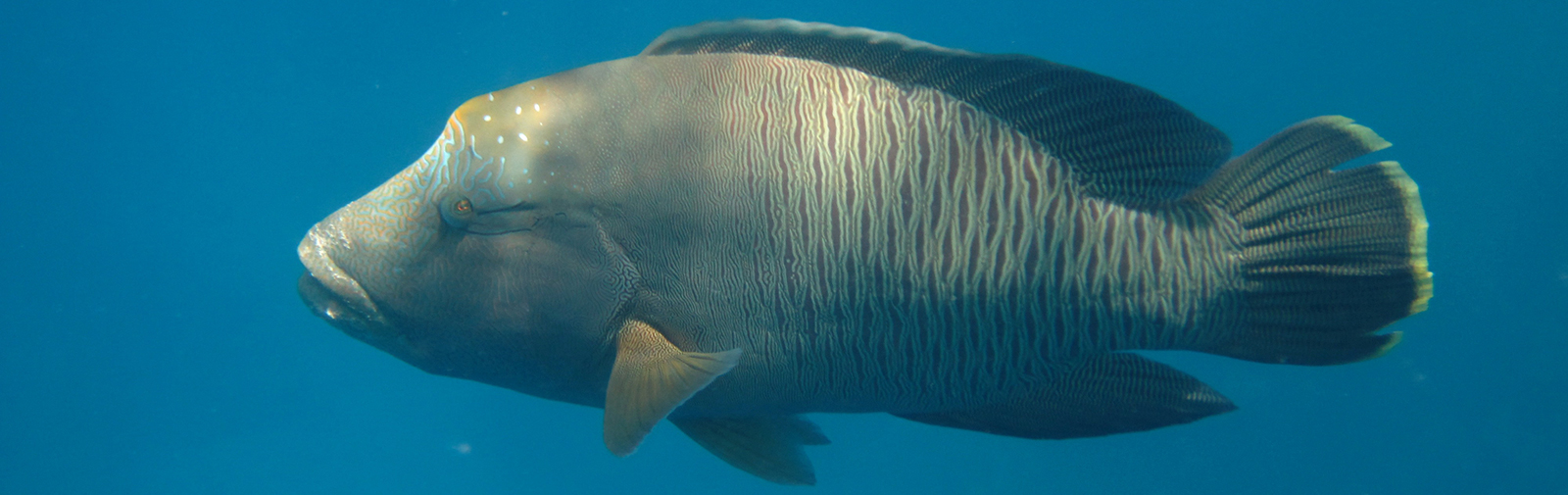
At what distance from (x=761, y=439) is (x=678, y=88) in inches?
46.8

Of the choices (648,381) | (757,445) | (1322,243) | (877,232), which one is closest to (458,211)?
(648,381)

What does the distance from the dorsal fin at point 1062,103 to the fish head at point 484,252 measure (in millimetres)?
639

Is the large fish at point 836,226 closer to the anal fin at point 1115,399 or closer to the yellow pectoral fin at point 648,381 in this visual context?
the yellow pectoral fin at point 648,381

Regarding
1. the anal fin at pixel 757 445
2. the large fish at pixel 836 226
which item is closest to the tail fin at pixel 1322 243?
the large fish at pixel 836 226

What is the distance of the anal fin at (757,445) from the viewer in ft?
8.00

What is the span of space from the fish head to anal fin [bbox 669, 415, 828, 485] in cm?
57

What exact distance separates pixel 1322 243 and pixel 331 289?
255 centimetres

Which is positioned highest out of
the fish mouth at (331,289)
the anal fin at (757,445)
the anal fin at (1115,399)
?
the fish mouth at (331,289)

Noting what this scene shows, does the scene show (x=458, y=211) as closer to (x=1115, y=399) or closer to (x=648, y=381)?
(x=648, y=381)

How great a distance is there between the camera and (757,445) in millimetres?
2467

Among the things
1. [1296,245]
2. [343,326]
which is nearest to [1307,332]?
[1296,245]

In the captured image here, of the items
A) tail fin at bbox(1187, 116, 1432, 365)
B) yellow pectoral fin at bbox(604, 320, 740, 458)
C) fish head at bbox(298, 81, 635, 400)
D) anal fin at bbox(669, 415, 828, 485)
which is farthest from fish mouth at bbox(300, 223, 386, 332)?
tail fin at bbox(1187, 116, 1432, 365)

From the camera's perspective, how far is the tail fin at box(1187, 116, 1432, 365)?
190 centimetres

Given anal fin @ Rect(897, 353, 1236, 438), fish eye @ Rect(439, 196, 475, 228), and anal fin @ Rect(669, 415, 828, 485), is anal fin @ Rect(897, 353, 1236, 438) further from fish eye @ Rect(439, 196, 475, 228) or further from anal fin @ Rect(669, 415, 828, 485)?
fish eye @ Rect(439, 196, 475, 228)
